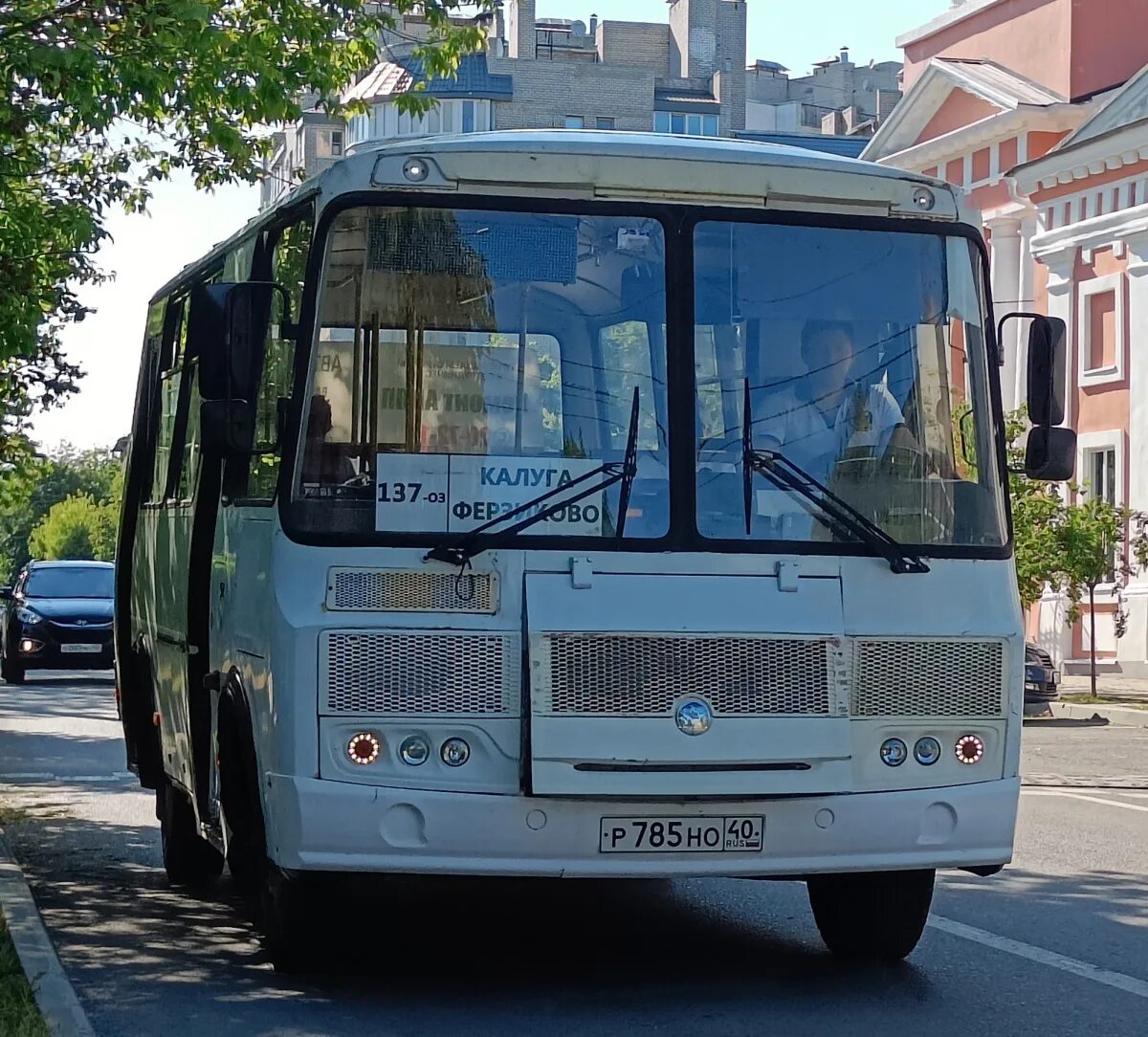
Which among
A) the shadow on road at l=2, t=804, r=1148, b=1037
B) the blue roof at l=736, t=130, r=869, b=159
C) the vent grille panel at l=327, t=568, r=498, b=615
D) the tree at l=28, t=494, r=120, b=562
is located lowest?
the shadow on road at l=2, t=804, r=1148, b=1037

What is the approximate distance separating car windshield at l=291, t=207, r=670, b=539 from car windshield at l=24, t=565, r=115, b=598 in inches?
1018

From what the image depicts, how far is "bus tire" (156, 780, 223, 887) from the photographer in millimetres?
11289

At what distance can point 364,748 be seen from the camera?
783 cm

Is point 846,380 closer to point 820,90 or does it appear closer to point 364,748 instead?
point 364,748

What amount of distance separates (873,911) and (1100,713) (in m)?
21.8

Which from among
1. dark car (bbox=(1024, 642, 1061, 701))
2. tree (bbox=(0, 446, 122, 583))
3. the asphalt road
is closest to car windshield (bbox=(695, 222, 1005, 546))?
the asphalt road

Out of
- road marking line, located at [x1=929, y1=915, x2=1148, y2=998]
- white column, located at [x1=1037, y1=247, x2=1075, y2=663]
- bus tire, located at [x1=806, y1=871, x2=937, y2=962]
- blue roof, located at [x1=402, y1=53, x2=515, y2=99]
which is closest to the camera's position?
road marking line, located at [x1=929, y1=915, x2=1148, y2=998]

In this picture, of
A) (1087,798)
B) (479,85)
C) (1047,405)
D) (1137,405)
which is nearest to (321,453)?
(1047,405)

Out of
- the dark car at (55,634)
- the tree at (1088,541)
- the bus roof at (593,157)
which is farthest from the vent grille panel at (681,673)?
the dark car at (55,634)

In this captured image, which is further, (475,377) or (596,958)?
(596,958)

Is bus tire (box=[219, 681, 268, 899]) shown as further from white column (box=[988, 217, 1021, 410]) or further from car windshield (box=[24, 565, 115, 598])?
white column (box=[988, 217, 1021, 410])

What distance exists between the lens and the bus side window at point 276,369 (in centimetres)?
830

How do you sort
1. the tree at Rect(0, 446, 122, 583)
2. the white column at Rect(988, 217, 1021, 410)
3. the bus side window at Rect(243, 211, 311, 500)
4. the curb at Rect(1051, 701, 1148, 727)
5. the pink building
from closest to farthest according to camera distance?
the bus side window at Rect(243, 211, 311, 500) < the curb at Rect(1051, 701, 1148, 727) < the pink building < the white column at Rect(988, 217, 1021, 410) < the tree at Rect(0, 446, 122, 583)

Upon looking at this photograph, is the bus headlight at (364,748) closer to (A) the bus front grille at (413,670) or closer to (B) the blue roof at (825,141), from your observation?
(A) the bus front grille at (413,670)
